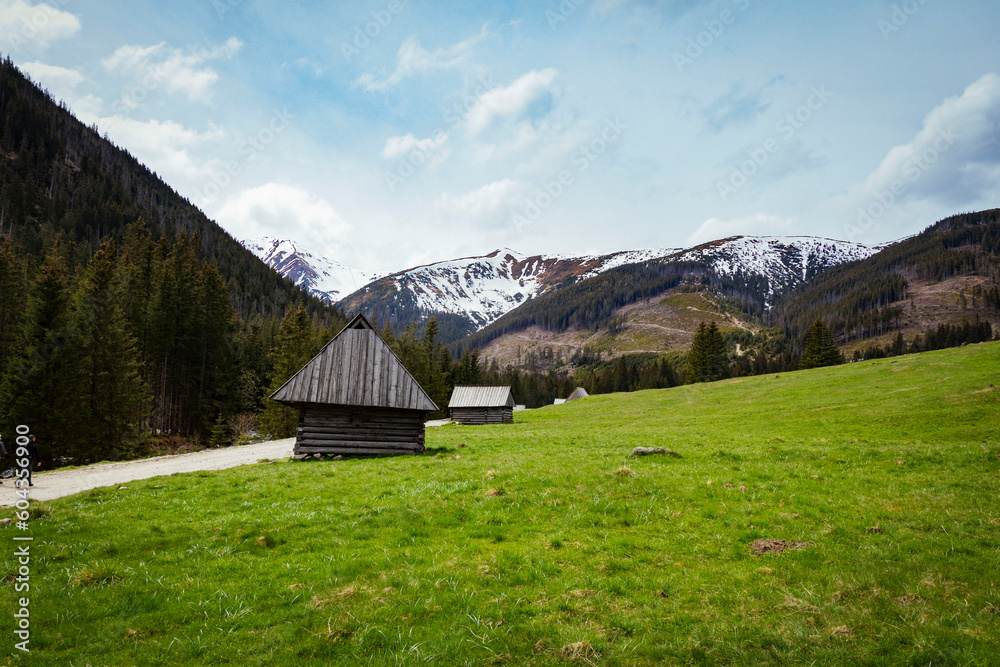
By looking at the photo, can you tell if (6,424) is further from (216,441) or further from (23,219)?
(23,219)

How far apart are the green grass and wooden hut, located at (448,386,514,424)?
4143 cm

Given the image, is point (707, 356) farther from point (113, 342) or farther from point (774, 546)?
point (113, 342)

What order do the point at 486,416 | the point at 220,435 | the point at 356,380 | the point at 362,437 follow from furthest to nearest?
the point at 486,416, the point at 220,435, the point at 362,437, the point at 356,380

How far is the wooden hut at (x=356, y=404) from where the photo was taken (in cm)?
2423

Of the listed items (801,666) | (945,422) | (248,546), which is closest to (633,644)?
(801,666)

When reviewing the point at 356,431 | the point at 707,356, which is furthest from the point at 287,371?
the point at 707,356

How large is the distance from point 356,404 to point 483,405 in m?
36.9

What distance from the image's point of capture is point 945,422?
2630 centimetres

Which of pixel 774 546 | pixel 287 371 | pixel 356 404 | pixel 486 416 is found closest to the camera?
pixel 774 546

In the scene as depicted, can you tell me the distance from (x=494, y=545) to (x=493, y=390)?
171ft

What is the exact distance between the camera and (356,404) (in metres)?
24.1

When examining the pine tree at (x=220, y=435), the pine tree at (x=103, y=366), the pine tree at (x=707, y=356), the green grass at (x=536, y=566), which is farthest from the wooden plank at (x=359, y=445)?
the pine tree at (x=707, y=356)

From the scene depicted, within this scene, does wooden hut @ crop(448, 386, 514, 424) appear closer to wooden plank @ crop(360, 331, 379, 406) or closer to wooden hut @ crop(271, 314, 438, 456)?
wooden hut @ crop(271, 314, 438, 456)

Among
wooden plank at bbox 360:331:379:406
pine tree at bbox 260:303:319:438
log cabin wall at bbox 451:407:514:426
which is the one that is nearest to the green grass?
wooden plank at bbox 360:331:379:406
